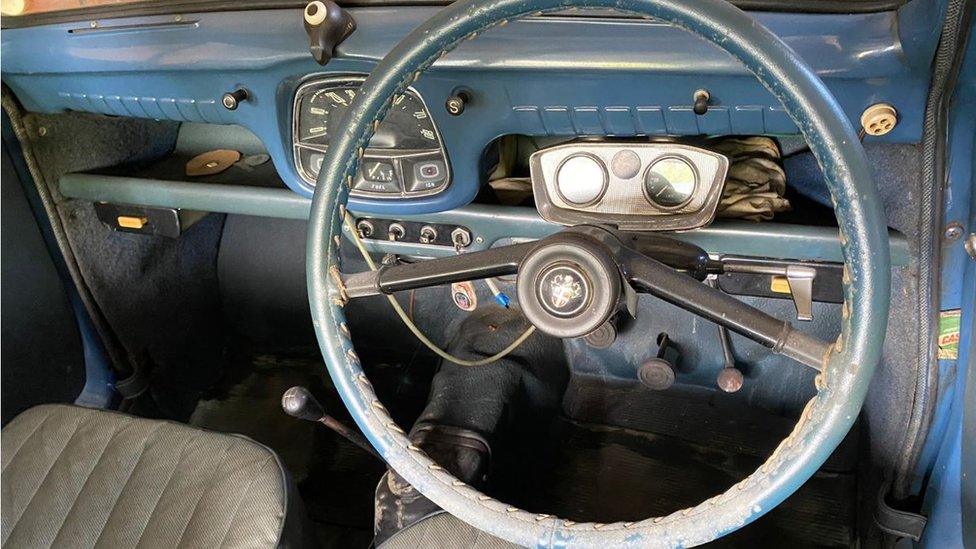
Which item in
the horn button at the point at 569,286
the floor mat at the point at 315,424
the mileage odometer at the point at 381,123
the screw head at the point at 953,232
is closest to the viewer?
the horn button at the point at 569,286

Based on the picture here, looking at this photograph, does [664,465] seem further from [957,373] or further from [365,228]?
[365,228]

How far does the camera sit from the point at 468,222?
1236mm

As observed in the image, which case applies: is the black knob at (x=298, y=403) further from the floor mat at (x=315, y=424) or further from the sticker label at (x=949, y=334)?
the sticker label at (x=949, y=334)

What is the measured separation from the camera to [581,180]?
108 cm

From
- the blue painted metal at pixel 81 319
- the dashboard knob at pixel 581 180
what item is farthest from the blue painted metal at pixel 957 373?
the blue painted metal at pixel 81 319

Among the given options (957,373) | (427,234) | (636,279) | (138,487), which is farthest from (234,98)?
(957,373)

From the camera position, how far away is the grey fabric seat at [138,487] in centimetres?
111

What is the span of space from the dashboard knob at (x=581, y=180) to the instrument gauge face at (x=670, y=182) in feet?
0.20

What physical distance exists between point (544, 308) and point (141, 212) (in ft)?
3.40

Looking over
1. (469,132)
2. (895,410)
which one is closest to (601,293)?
(469,132)

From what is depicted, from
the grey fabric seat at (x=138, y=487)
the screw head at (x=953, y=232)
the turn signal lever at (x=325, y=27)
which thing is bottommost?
the grey fabric seat at (x=138, y=487)

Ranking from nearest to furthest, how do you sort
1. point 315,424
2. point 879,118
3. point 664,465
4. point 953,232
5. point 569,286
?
point 569,286
point 879,118
point 953,232
point 664,465
point 315,424

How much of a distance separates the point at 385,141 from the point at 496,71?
0.24 m

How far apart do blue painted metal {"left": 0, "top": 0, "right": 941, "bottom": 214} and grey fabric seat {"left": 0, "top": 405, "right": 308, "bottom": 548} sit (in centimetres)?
44
